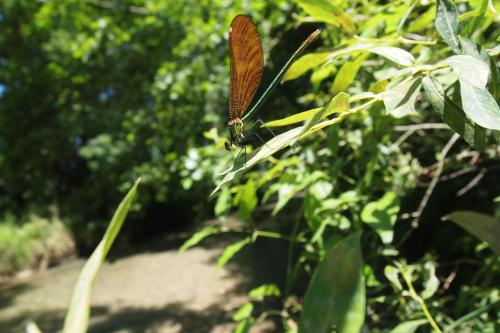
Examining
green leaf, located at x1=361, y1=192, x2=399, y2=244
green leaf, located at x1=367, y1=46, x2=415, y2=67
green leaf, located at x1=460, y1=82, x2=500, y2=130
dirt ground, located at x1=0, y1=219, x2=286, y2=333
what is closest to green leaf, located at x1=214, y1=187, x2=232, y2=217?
green leaf, located at x1=361, y1=192, x2=399, y2=244

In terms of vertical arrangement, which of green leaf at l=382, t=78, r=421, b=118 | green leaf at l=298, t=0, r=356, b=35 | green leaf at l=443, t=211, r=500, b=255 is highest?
green leaf at l=298, t=0, r=356, b=35

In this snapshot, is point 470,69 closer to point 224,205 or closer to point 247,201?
point 247,201

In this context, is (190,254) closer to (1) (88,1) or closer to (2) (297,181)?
(1) (88,1)

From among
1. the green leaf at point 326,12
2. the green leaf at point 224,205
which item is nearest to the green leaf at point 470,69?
the green leaf at point 326,12

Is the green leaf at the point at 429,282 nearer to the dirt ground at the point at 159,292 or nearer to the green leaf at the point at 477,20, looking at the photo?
the green leaf at the point at 477,20

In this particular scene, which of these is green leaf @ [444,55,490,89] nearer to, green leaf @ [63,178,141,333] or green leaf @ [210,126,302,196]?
green leaf @ [210,126,302,196]

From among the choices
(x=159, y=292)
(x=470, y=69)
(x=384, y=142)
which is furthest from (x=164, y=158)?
(x=159, y=292)
